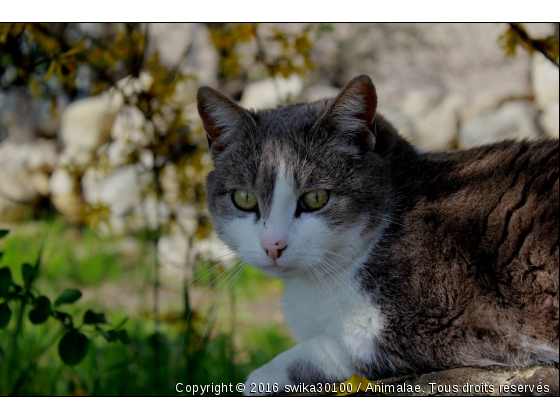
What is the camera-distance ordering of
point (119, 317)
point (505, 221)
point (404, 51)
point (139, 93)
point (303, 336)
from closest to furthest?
point (505, 221), point (303, 336), point (139, 93), point (119, 317), point (404, 51)

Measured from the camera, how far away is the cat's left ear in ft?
5.80

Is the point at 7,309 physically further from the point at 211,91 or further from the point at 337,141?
the point at 337,141

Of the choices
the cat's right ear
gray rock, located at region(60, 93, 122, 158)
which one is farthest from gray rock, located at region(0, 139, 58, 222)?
the cat's right ear

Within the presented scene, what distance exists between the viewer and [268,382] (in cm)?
180

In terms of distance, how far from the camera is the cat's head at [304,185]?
5.74 ft

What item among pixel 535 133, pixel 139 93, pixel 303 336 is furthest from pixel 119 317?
pixel 535 133

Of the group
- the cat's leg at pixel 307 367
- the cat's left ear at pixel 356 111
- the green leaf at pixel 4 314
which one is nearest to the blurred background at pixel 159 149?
the green leaf at pixel 4 314

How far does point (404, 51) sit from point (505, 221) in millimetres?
4105

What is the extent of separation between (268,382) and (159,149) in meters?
1.45

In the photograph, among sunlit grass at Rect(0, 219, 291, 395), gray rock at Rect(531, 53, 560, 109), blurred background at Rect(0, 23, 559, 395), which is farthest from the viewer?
gray rock at Rect(531, 53, 560, 109)

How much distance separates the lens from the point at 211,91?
1924 millimetres

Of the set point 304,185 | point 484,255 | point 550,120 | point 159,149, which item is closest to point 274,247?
point 304,185

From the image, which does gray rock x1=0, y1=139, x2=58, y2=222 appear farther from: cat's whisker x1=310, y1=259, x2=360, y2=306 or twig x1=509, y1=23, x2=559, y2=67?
twig x1=509, y1=23, x2=559, y2=67

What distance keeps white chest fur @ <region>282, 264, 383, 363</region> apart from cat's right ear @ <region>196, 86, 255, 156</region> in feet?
1.96
